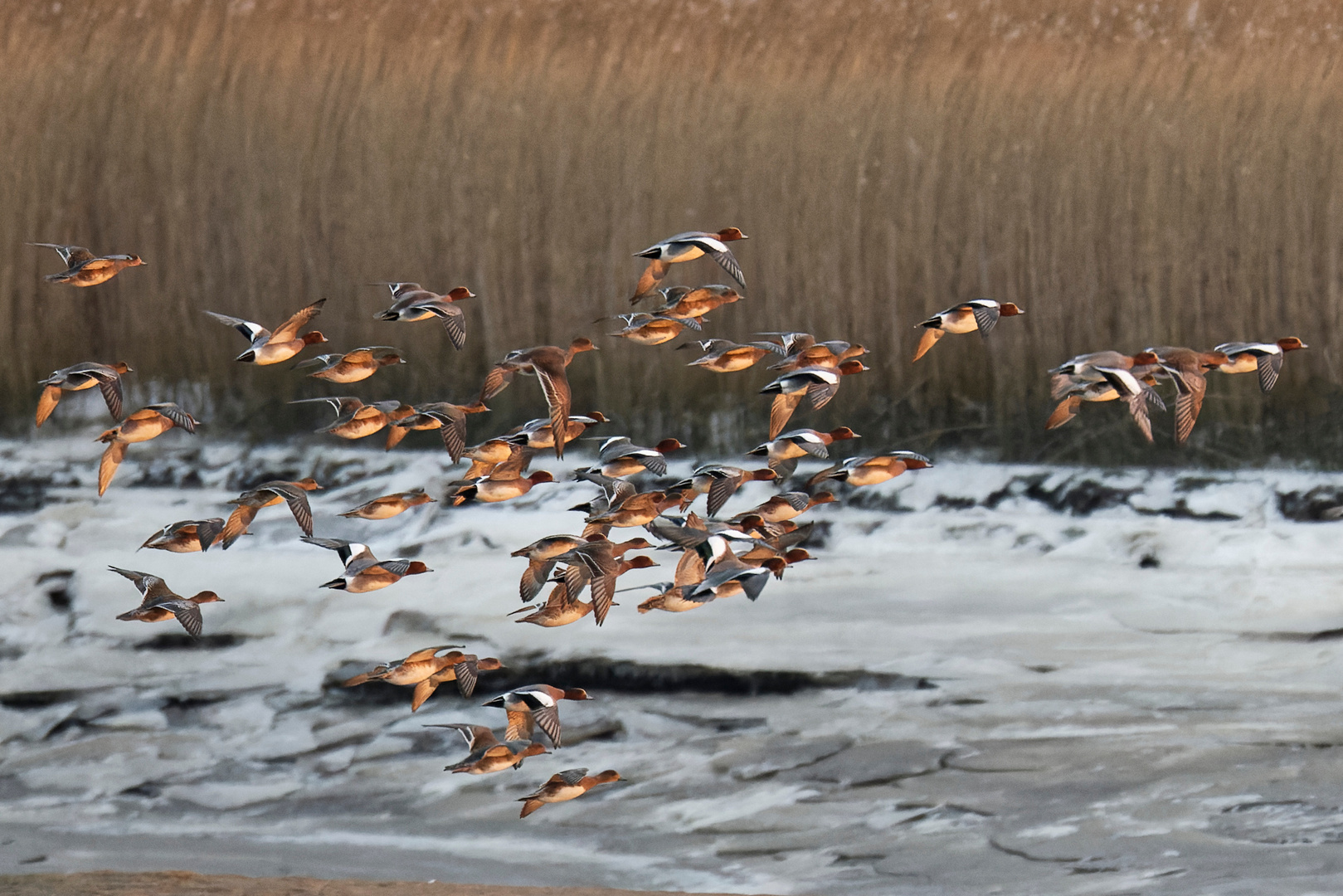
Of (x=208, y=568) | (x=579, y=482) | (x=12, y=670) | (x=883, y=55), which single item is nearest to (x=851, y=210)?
(x=883, y=55)

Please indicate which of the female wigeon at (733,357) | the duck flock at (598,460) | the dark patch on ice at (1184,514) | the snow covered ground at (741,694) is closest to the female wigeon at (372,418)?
the duck flock at (598,460)

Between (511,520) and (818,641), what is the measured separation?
125 centimetres

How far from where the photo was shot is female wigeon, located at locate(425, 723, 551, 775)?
362 cm

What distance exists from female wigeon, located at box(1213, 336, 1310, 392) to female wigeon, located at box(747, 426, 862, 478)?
94cm

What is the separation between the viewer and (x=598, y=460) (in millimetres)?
3662

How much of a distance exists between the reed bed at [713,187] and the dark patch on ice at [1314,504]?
0.16 meters

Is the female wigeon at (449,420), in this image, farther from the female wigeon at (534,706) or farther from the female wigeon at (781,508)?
the female wigeon at (781,508)

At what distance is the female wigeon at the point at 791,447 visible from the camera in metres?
3.43

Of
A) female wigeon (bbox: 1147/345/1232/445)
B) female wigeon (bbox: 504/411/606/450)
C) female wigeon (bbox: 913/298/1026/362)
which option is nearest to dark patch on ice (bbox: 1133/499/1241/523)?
female wigeon (bbox: 1147/345/1232/445)

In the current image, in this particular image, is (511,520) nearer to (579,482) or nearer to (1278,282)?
(579,482)

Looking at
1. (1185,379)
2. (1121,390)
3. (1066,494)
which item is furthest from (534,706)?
(1066,494)

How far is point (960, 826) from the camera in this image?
147 inches

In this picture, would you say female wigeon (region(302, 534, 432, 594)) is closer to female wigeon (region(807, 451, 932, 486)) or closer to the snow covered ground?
the snow covered ground

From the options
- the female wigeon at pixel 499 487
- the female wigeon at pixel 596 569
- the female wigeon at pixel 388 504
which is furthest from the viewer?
the female wigeon at pixel 388 504
